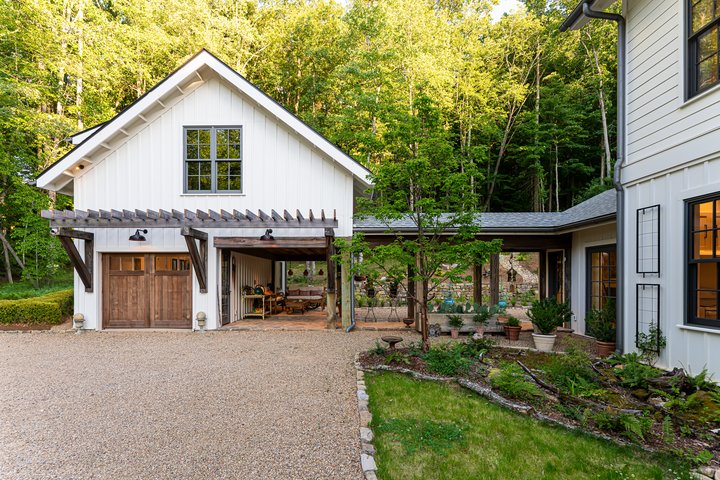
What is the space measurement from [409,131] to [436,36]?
16808 mm

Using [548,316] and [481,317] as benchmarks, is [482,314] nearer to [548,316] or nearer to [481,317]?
[481,317]

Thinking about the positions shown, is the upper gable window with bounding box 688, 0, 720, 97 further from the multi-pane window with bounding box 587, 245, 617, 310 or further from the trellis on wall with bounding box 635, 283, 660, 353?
the multi-pane window with bounding box 587, 245, 617, 310

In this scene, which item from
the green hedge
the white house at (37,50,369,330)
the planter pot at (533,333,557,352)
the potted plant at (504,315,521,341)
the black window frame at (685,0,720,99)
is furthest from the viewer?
the green hedge

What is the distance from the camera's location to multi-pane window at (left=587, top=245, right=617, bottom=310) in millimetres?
8656

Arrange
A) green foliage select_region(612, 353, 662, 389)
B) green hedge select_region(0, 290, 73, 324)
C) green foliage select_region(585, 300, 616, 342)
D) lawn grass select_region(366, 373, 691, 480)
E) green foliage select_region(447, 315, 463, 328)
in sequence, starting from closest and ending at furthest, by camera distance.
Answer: lawn grass select_region(366, 373, 691, 480) → green foliage select_region(612, 353, 662, 389) → green foliage select_region(585, 300, 616, 342) → green foliage select_region(447, 315, 463, 328) → green hedge select_region(0, 290, 73, 324)

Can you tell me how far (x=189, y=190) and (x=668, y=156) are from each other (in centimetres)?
1067

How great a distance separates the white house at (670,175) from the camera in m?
5.21

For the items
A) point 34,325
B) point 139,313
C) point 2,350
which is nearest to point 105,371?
point 2,350

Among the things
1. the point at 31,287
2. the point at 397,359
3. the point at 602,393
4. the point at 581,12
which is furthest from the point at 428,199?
the point at 31,287

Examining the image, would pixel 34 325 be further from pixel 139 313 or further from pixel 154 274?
pixel 154 274

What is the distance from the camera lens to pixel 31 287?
17.0 metres

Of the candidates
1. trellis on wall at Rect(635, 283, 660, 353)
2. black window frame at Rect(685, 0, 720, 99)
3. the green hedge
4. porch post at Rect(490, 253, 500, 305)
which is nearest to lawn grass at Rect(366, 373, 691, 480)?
trellis on wall at Rect(635, 283, 660, 353)

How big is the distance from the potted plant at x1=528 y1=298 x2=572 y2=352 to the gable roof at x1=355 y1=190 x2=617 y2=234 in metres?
2.08

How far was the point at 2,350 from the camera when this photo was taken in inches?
323
